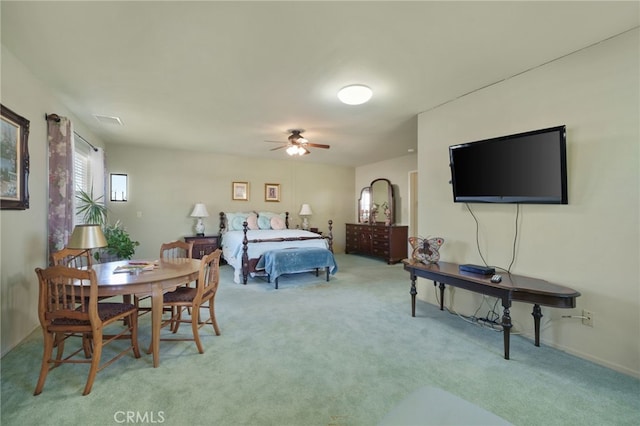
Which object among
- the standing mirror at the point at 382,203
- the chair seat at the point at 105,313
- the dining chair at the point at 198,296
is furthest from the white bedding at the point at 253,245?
the chair seat at the point at 105,313

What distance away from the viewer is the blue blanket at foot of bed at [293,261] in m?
4.42

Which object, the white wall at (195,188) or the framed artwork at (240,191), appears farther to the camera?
the framed artwork at (240,191)

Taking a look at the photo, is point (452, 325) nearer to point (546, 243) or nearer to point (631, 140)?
point (546, 243)

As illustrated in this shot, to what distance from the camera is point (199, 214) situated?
5.96 meters

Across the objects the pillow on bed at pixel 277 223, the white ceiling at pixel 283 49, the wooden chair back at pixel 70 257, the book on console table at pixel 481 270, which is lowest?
the book on console table at pixel 481 270

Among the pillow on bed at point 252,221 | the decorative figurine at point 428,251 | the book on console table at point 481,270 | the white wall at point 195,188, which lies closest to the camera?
the book on console table at point 481,270

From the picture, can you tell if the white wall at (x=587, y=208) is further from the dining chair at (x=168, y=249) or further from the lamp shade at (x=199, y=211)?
the lamp shade at (x=199, y=211)

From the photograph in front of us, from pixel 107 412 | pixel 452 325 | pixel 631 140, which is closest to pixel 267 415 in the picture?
pixel 107 412

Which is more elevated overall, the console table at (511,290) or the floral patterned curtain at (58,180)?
the floral patterned curtain at (58,180)

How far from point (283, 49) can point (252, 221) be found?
4.51 metres

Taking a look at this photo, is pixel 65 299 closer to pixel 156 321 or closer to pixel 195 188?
pixel 156 321

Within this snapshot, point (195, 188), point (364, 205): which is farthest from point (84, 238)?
point (364, 205)

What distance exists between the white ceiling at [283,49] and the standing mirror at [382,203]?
3.29 metres

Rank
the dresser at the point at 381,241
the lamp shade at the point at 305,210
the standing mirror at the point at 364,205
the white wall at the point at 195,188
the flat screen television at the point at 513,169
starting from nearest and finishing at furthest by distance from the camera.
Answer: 1. the flat screen television at the point at 513,169
2. the white wall at the point at 195,188
3. the dresser at the point at 381,241
4. the lamp shade at the point at 305,210
5. the standing mirror at the point at 364,205
